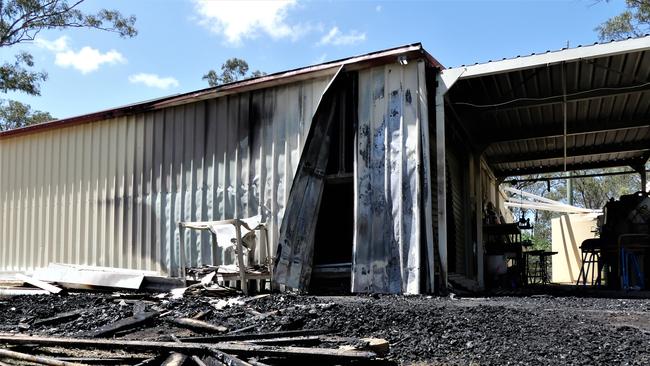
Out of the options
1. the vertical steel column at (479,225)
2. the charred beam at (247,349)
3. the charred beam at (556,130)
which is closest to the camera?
the charred beam at (247,349)

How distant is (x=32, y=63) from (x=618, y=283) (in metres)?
23.3

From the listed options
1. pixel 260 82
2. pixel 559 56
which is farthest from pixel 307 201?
pixel 559 56

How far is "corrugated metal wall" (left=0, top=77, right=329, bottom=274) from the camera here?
30.7ft

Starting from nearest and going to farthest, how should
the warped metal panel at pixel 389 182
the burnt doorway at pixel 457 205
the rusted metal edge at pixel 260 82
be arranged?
the warped metal panel at pixel 389 182, the rusted metal edge at pixel 260 82, the burnt doorway at pixel 457 205

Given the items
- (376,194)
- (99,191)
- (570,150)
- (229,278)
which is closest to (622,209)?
(570,150)

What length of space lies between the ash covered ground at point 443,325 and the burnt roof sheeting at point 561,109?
3.73 m

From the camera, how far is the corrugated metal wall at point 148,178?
9.37 metres

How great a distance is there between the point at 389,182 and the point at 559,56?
2.84 meters

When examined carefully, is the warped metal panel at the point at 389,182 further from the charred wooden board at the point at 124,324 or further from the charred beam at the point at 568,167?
the charred beam at the point at 568,167

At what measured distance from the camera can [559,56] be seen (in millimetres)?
7863

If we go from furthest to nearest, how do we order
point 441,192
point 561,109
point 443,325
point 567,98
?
point 561,109 < point 567,98 < point 441,192 < point 443,325

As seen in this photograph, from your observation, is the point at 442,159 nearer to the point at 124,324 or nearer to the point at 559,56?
the point at 559,56

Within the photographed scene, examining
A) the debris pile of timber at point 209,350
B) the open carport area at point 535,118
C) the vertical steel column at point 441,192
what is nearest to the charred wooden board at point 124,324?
the debris pile of timber at point 209,350

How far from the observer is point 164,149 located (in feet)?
34.7
